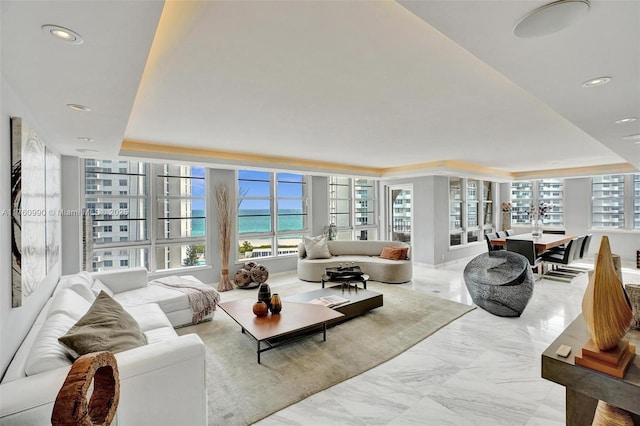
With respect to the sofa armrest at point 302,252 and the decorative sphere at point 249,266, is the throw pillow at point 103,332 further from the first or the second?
the sofa armrest at point 302,252

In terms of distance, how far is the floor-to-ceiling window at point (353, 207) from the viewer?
25.8ft

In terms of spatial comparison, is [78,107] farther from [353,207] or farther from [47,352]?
[353,207]

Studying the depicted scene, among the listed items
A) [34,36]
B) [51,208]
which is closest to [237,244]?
[51,208]

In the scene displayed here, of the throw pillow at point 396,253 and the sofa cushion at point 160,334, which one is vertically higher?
the throw pillow at point 396,253

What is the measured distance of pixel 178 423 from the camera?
1.83 meters

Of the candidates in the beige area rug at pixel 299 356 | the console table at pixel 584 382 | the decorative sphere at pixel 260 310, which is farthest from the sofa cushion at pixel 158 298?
the console table at pixel 584 382

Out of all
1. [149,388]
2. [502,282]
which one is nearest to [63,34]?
[149,388]

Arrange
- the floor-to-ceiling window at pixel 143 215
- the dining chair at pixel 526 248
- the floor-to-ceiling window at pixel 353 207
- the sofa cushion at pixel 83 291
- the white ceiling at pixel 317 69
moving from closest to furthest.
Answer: the white ceiling at pixel 317 69
the sofa cushion at pixel 83 291
the floor-to-ceiling window at pixel 143 215
the dining chair at pixel 526 248
the floor-to-ceiling window at pixel 353 207

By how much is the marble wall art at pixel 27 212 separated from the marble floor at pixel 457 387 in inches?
72.1

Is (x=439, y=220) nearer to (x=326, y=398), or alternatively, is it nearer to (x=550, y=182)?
(x=550, y=182)

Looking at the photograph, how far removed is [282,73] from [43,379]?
2.33 metres

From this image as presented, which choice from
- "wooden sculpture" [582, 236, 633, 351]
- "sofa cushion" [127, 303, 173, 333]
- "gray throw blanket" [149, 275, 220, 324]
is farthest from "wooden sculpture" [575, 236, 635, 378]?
"gray throw blanket" [149, 275, 220, 324]

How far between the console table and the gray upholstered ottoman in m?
2.68

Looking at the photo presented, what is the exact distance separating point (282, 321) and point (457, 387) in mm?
1679
